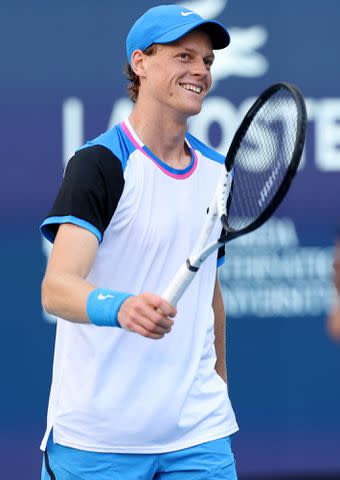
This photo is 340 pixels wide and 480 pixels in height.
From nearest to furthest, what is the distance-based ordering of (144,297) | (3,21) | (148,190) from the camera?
(144,297), (148,190), (3,21)

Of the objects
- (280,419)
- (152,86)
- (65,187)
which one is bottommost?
(280,419)

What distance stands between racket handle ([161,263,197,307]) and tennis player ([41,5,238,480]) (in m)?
0.27

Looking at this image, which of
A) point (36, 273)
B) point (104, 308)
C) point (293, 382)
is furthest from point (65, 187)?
point (293, 382)

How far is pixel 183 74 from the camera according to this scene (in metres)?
2.79

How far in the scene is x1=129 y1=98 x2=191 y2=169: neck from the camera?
2.83 metres

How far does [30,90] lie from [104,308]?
2.51 m

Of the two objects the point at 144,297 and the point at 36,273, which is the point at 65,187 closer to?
the point at 144,297

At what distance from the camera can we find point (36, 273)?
4734 millimetres

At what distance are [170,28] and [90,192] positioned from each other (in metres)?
0.44

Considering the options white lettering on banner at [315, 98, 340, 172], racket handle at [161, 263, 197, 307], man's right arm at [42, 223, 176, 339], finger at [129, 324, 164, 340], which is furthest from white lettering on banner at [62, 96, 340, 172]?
finger at [129, 324, 164, 340]

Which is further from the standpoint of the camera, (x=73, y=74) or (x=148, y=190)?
(x=73, y=74)

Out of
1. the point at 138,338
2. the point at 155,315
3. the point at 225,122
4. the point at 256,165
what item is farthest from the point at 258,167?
the point at 225,122

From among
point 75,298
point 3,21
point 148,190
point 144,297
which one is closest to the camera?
point 144,297

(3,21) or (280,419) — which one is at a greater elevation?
(3,21)
